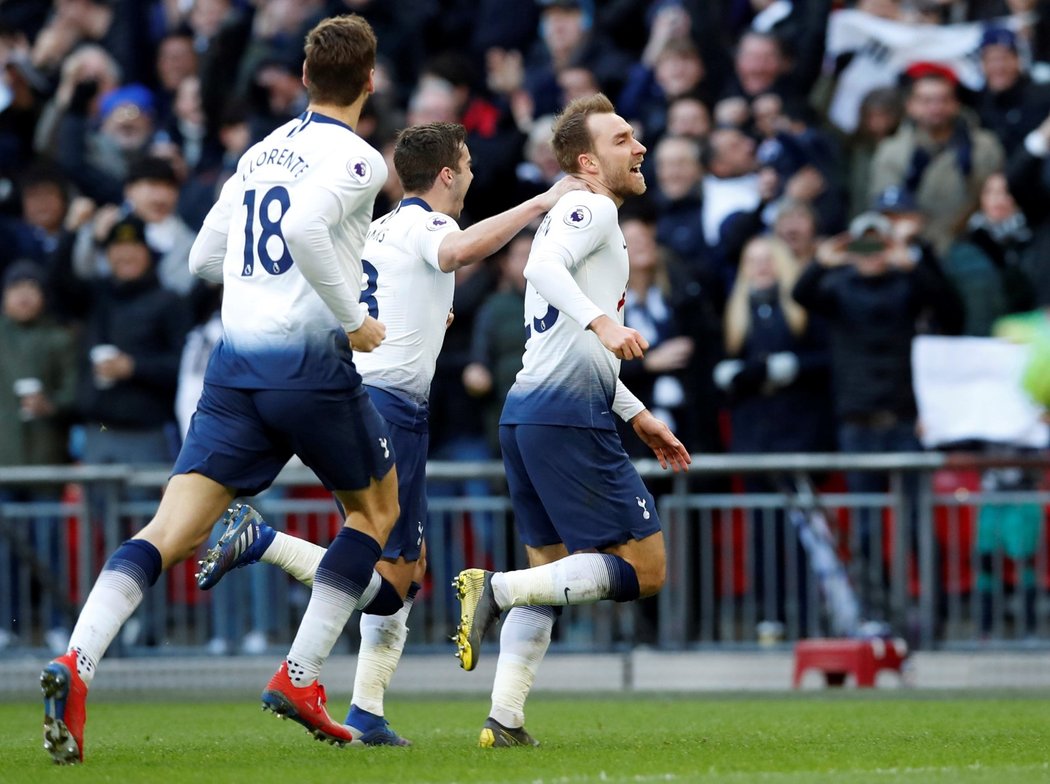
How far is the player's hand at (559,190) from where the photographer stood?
7.86 meters

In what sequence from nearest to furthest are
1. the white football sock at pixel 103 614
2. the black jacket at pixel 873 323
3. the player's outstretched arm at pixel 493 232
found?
the white football sock at pixel 103 614 → the player's outstretched arm at pixel 493 232 → the black jacket at pixel 873 323

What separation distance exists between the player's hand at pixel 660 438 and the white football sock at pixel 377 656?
1.23 meters

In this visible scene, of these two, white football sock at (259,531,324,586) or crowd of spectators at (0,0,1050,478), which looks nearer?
white football sock at (259,531,324,586)

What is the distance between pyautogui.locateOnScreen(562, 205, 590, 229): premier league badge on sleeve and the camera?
25.8 ft

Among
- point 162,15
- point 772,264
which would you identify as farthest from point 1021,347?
point 162,15

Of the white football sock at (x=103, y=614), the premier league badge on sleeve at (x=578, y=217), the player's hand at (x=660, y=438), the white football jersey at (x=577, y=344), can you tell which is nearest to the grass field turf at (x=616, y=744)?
the white football sock at (x=103, y=614)

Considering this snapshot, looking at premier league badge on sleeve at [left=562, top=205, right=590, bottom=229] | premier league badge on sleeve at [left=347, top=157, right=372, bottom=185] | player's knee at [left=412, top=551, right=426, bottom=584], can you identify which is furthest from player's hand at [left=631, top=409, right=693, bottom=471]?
premier league badge on sleeve at [left=347, top=157, right=372, bottom=185]

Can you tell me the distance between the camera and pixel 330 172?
733 cm

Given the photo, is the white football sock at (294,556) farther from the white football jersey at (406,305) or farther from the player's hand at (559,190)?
the player's hand at (559,190)

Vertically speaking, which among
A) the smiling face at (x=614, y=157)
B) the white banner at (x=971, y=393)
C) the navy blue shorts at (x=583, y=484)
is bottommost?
the navy blue shorts at (x=583, y=484)

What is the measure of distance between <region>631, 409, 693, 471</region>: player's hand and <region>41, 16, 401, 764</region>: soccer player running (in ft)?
3.87

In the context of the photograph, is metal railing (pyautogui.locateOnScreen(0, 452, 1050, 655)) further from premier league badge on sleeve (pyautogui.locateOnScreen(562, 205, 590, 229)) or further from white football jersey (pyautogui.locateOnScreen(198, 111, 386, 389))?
white football jersey (pyautogui.locateOnScreen(198, 111, 386, 389))

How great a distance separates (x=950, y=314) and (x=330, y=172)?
6.84 metres

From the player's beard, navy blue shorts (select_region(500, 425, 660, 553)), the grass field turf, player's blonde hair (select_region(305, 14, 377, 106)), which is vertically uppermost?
player's blonde hair (select_region(305, 14, 377, 106))
